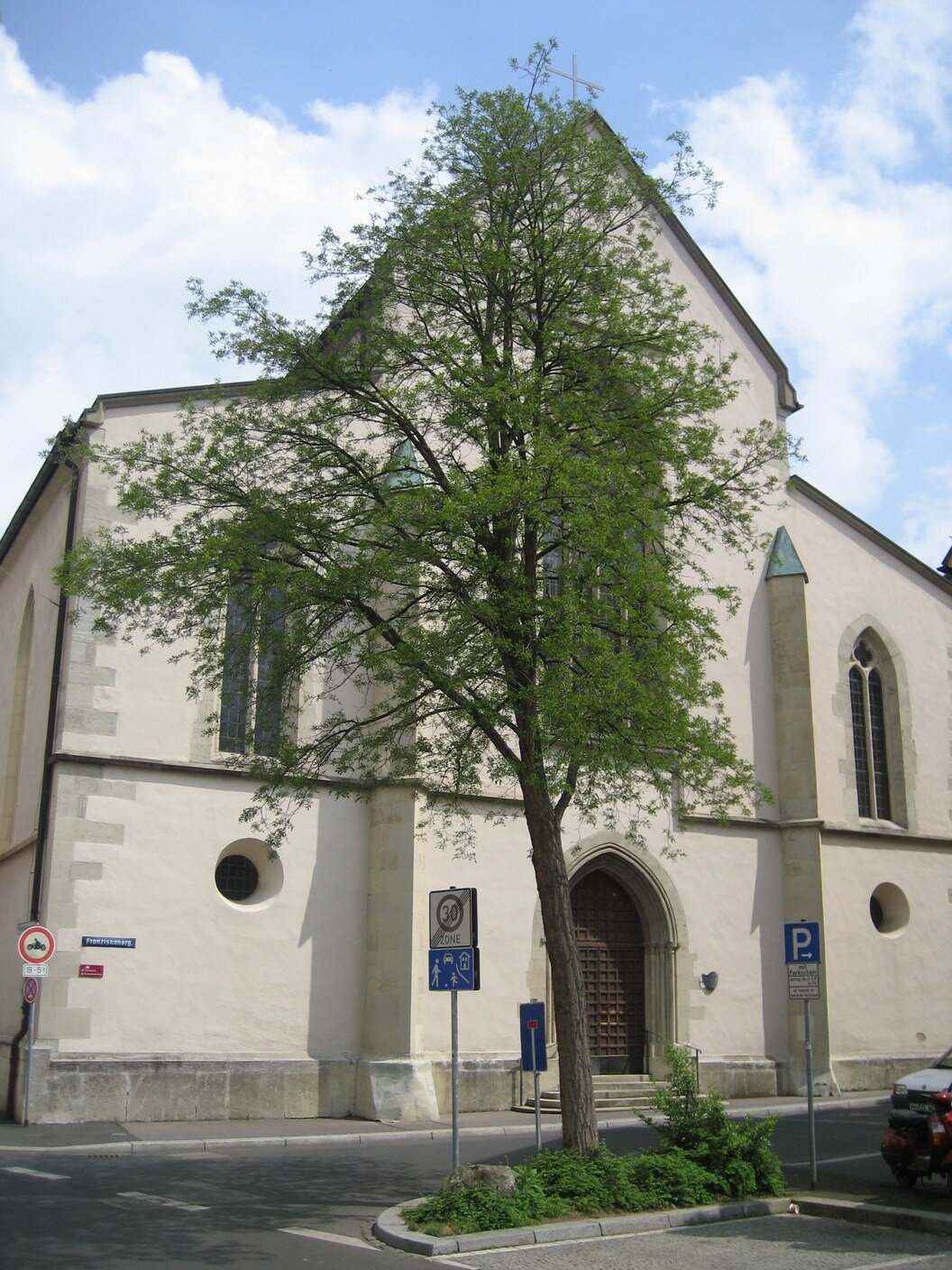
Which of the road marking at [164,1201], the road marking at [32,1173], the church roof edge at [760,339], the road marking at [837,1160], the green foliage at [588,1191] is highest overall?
the church roof edge at [760,339]

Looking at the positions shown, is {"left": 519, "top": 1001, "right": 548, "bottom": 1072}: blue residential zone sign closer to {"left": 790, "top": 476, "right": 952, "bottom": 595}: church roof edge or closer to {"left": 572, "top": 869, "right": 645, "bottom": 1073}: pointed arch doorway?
{"left": 572, "top": 869, "right": 645, "bottom": 1073}: pointed arch doorway

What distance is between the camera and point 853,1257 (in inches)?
355

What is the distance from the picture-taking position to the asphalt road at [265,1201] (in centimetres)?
840

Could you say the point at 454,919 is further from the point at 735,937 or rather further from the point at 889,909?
the point at 889,909

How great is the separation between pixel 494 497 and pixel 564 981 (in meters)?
4.35

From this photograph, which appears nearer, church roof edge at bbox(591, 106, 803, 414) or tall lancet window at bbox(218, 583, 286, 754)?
tall lancet window at bbox(218, 583, 286, 754)

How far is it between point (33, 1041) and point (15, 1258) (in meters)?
8.78

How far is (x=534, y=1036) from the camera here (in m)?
13.5

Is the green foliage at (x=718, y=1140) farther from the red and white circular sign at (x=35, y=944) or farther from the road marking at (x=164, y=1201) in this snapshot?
the red and white circular sign at (x=35, y=944)

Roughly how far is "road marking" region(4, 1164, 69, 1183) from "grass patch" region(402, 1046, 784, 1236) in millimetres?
3702

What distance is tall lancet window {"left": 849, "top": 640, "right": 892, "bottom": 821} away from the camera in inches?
971

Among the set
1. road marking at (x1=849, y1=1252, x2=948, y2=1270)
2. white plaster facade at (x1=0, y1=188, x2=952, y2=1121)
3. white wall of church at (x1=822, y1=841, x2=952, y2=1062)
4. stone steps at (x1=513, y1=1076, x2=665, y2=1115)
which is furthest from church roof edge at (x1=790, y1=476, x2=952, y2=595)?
road marking at (x1=849, y1=1252, x2=948, y2=1270)

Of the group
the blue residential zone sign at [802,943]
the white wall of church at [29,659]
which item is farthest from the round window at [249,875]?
the blue residential zone sign at [802,943]

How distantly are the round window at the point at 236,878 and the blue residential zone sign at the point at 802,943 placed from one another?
27.9 feet
